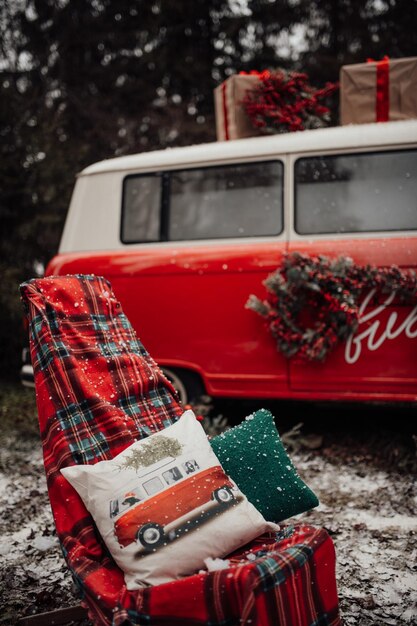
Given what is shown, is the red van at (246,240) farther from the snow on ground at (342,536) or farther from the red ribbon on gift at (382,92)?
the snow on ground at (342,536)

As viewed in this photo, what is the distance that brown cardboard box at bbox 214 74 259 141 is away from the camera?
398 centimetres

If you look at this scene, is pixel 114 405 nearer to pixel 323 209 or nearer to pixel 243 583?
pixel 243 583

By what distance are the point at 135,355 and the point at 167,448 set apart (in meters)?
0.58

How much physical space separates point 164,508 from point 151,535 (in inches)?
3.6

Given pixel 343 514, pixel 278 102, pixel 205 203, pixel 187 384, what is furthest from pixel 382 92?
pixel 343 514

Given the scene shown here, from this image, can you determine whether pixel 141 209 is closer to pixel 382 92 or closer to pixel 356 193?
pixel 356 193

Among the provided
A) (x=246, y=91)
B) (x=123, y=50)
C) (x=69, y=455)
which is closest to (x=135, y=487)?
(x=69, y=455)

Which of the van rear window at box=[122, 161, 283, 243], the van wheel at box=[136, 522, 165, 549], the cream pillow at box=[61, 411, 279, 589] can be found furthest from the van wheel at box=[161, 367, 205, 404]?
the van wheel at box=[136, 522, 165, 549]

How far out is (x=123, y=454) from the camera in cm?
184

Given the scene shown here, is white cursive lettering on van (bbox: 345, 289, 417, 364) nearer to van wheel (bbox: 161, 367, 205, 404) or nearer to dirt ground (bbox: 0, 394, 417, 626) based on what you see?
dirt ground (bbox: 0, 394, 417, 626)

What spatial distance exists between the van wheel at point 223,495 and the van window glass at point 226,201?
93.8 inches

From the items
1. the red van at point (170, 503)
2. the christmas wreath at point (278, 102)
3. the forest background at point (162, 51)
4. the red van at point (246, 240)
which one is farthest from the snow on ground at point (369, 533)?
the forest background at point (162, 51)

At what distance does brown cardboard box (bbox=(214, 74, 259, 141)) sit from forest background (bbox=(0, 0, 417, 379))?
4.70 metres

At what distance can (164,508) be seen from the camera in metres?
1.69
